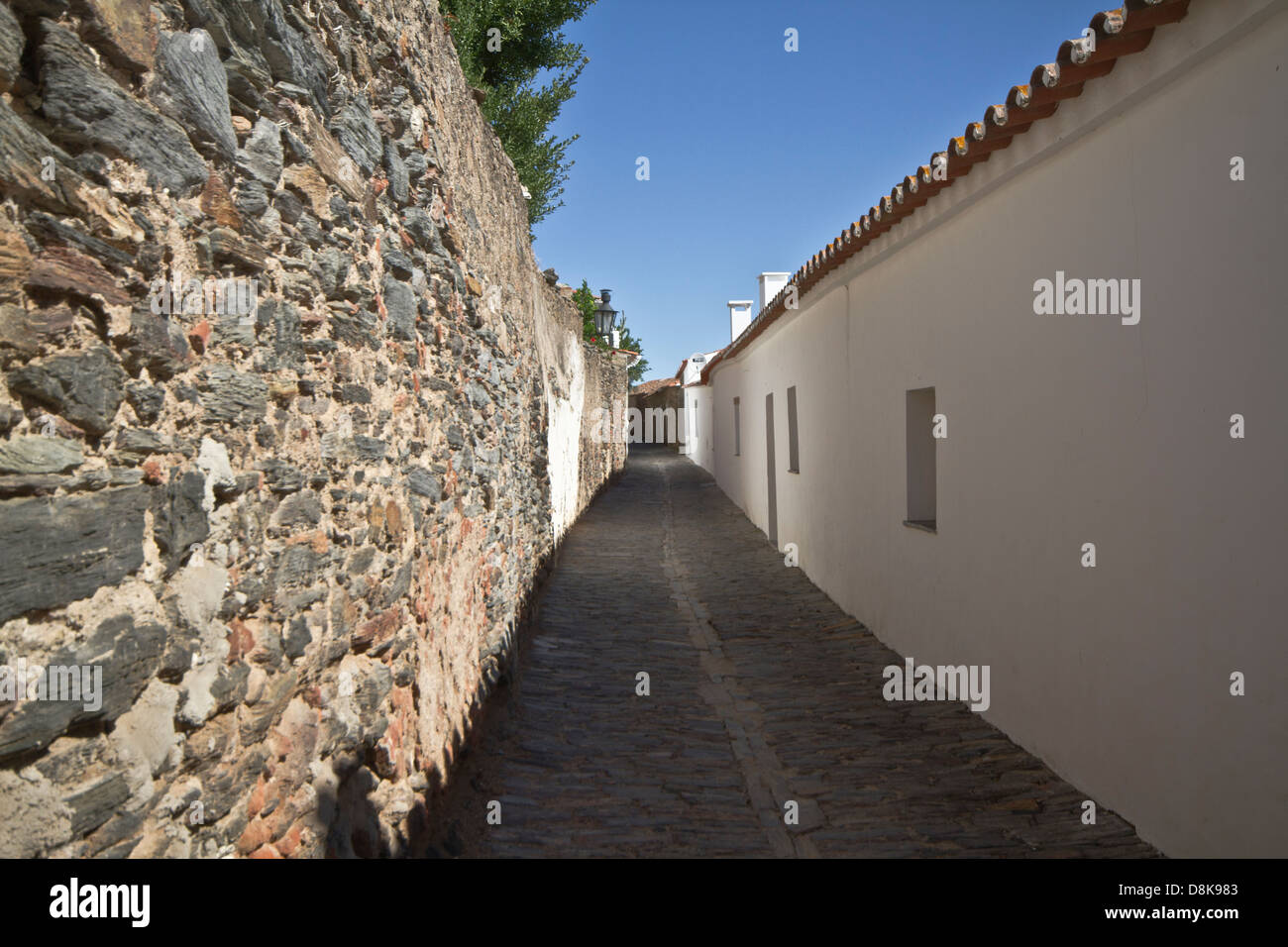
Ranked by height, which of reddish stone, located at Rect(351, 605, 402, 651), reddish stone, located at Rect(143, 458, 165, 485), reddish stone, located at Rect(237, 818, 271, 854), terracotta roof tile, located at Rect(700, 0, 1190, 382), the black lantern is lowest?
reddish stone, located at Rect(237, 818, 271, 854)

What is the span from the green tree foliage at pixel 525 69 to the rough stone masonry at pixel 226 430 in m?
9.63

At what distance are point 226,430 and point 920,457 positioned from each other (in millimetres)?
5282

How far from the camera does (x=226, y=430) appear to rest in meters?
2.14

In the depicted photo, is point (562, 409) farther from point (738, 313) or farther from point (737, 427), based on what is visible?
point (738, 313)

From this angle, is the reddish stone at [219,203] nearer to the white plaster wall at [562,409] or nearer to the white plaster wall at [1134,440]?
the white plaster wall at [1134,440]

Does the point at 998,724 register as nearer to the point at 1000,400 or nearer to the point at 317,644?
the point at 1000,400

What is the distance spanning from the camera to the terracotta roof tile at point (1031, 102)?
314 centimetres

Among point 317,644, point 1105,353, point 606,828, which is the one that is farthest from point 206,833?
point 1105,353

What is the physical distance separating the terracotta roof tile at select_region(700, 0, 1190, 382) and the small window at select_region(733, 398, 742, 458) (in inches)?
379

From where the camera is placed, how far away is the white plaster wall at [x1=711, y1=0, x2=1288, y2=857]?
2.86 m
